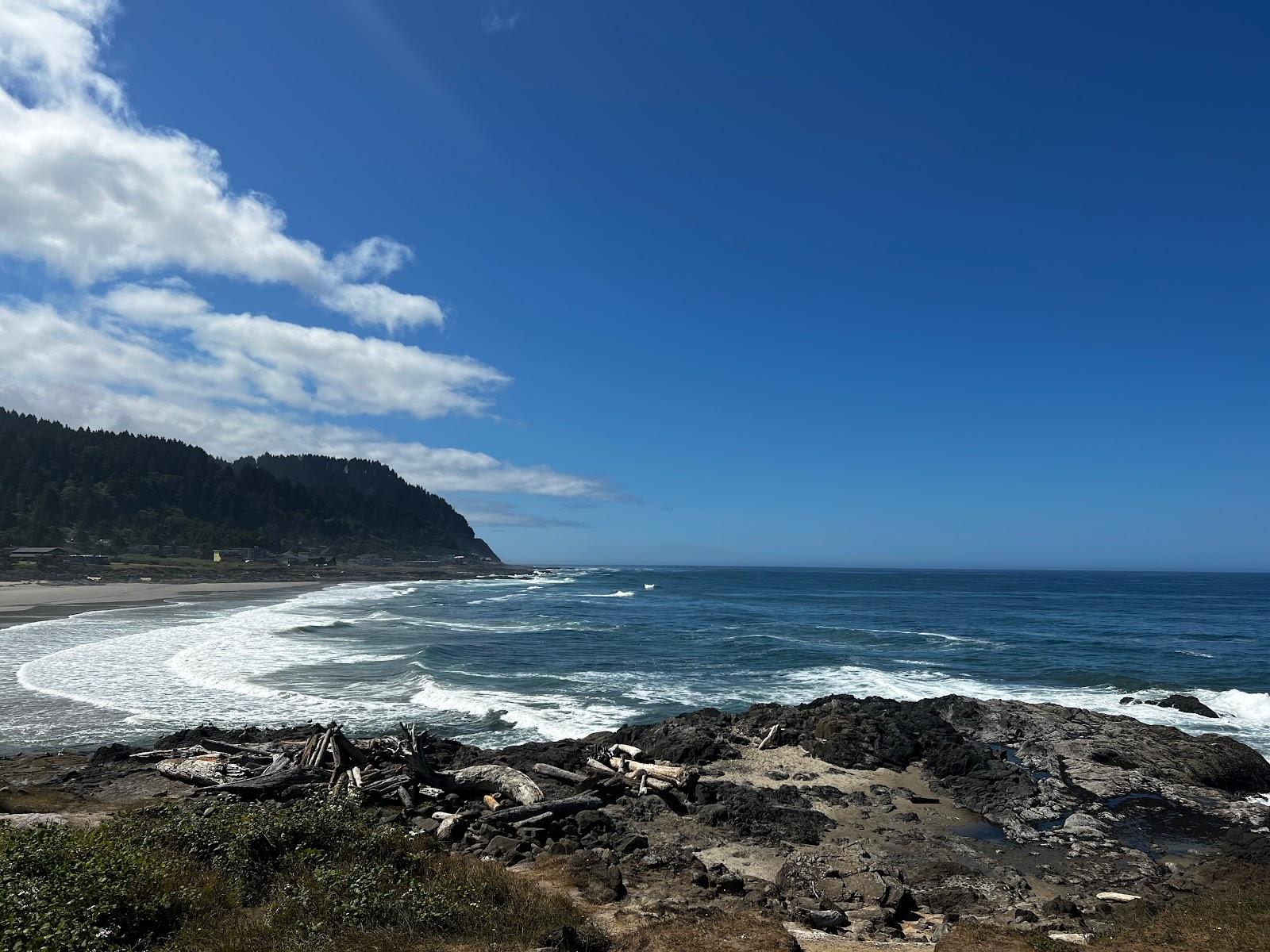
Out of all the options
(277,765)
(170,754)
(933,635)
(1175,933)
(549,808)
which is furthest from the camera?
(933,635)

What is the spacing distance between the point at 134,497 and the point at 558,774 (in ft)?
533

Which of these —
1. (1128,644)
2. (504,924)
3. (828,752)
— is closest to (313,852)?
(504,924)

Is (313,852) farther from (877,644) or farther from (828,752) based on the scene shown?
(877,644)

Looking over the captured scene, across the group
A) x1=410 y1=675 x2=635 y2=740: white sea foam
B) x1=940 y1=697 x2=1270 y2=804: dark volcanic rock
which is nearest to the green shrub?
x1=410 y1=675 x2=635 y2=740: white sea foam

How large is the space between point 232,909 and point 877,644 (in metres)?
41.5

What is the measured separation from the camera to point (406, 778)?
1482cm

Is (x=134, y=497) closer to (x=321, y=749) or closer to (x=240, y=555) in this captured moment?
(x=240, y=555)

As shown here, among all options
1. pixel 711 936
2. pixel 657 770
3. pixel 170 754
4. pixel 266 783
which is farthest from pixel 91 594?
pixel 711 936

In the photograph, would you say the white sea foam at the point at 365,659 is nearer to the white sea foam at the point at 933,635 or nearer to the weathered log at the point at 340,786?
the weathered log at the point at 340,786

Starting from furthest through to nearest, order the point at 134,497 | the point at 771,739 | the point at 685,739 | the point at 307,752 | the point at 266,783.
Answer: the point at 134,497 → the point at 771,739 → the point at 685,739 → the point at 307,752 → the point at 266,783

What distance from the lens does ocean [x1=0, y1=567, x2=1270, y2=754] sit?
23.9 meters

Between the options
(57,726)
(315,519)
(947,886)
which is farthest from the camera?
(315,519)

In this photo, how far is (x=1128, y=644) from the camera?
143ft

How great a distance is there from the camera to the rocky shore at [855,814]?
36.3 feet
